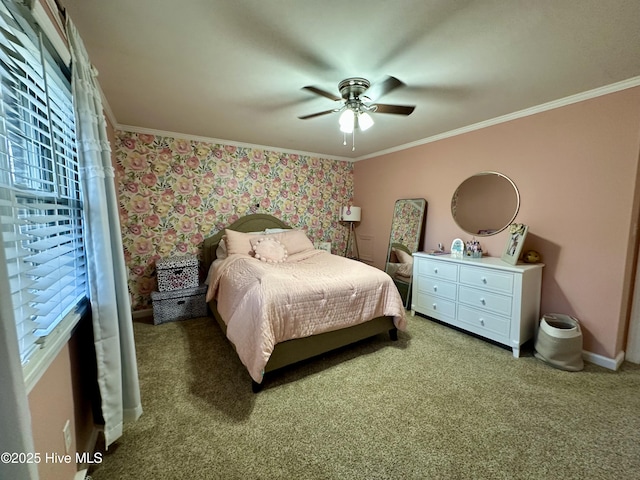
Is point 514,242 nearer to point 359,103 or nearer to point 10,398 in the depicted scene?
point 359,103

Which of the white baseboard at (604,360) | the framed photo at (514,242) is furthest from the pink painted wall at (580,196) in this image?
the framed photo at (514,242)

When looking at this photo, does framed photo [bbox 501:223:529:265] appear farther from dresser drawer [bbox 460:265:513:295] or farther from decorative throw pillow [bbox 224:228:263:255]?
decorative throw pillow [bbox 224:228:263:255]

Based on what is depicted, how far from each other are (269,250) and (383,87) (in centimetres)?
212

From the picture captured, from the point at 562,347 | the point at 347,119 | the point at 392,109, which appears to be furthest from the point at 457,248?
the point at 347,119

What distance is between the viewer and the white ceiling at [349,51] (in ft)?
4.42

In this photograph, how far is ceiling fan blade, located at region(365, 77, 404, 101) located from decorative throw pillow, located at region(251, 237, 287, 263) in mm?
1947

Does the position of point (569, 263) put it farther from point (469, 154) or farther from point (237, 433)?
point (237, 433)

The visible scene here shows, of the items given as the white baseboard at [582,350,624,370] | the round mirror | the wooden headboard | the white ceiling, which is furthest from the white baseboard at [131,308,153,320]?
the white baseboard at [582,350,624,370]

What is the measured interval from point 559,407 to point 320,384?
1.62 metres

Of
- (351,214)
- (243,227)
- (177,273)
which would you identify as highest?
(351,214)

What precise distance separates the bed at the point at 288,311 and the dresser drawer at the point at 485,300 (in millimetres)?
753

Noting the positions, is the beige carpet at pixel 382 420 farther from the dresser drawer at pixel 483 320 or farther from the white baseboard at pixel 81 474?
the dresser drawer at pixel 483 320

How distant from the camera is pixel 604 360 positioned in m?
2.22

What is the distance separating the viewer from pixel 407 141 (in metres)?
3.67
